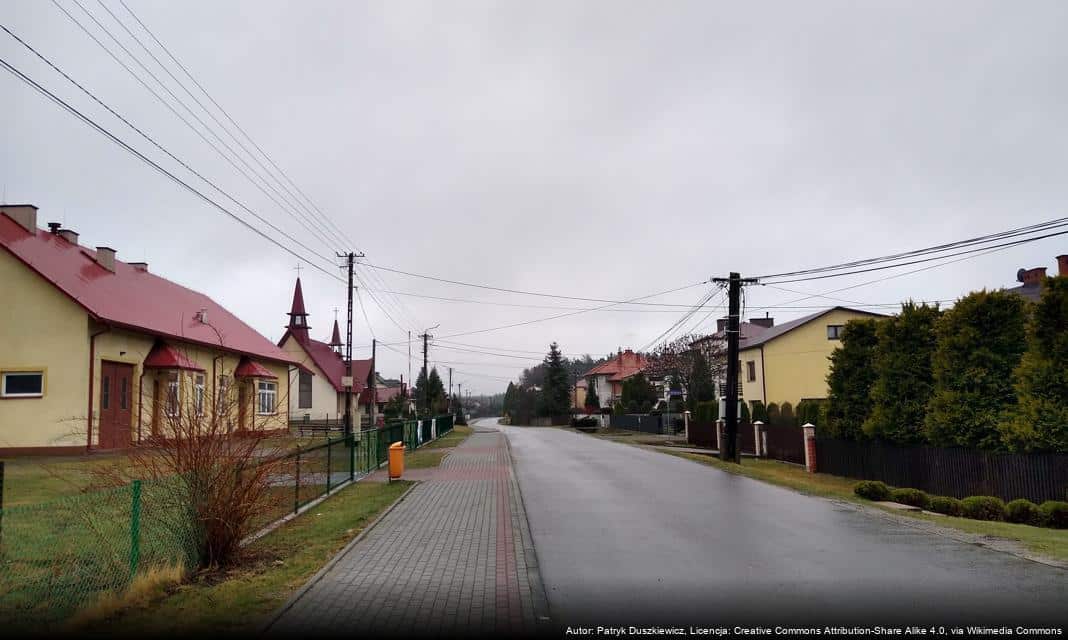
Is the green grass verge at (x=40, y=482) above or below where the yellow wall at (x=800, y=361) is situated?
below

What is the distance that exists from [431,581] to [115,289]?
73.7 ft

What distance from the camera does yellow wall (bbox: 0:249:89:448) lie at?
2017 cm

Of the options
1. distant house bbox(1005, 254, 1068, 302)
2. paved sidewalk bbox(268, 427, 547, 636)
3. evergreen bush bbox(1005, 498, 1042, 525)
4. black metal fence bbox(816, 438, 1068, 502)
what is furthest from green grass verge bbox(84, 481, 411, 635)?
distant house bbox(1005, 254, 1068, 302)

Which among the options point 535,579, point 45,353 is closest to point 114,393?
point 45,353

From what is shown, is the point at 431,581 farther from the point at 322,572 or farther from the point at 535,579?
the point at 322,572

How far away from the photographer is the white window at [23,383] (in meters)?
20.3

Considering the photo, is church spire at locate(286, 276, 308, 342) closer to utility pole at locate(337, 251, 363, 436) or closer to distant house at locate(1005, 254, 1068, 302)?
utility pole at locate(337, 251, 363, 436)

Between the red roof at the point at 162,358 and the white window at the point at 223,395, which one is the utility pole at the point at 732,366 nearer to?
the red roof at the point at 162,358

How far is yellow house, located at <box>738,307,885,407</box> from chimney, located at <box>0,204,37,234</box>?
35026 mm

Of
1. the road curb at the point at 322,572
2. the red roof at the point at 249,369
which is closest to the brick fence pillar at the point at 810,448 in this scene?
the road curb at the point at 322,572

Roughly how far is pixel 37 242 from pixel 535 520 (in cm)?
2012

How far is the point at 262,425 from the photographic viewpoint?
346 inches

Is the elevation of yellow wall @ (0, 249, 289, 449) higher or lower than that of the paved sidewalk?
higher

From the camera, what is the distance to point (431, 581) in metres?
7.23
